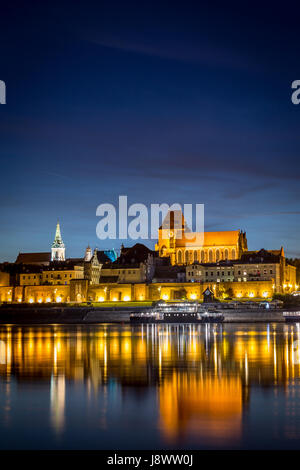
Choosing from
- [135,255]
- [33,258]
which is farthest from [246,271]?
[33,258]

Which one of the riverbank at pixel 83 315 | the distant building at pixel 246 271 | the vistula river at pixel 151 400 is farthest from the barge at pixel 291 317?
the vistula river at pixel 151 400

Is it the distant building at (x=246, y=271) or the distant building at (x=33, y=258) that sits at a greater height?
the distant building at (x=33, y=258)

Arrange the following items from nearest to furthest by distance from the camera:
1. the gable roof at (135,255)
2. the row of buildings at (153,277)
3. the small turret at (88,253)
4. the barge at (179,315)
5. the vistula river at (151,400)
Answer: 1. the vistula river at (151,400)
2. the barge at (179,315)
3. the row of buildings at (153,277)
4. the gable roof at (135,255)
5. the small turret at (88,253)

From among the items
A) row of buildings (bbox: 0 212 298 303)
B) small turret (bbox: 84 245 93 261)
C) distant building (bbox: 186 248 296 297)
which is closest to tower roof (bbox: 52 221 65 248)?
small turret (bbox: 84 245 93 261)

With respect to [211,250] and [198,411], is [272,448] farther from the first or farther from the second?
[211,250]

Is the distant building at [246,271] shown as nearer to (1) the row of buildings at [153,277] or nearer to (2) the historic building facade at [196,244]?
(1) the row of buildings at [153,277]

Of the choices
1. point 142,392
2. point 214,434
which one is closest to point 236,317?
point 142,392

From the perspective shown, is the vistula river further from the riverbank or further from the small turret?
the small turret
